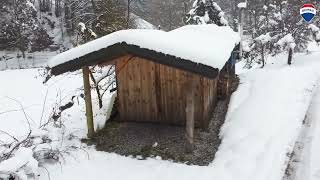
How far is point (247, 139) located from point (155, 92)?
303 cm

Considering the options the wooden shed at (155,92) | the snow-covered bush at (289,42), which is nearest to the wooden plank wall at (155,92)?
the wooden shed at (155,92)

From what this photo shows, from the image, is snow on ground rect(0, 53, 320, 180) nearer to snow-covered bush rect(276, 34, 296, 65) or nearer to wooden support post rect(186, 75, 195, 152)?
wooden support post rect(186, 75, 195, 152)

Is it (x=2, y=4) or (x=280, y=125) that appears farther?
(x=2, y=4)

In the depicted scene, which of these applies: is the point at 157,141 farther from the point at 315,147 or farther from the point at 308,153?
the point at 315,147

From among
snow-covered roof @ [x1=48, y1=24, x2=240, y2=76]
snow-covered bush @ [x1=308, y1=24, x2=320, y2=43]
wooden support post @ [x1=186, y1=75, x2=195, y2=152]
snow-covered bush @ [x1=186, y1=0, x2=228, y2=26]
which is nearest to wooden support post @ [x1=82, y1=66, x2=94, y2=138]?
snow-covered roof @ [x1=48, y1=24, x2=240, y2=76]

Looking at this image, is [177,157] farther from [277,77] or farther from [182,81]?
[277,77]

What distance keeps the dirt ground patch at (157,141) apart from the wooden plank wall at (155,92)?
0.31 meters

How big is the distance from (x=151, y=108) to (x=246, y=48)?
1299 centimetres

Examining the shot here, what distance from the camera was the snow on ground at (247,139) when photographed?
30.0 ft

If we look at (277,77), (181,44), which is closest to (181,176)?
(181,44)

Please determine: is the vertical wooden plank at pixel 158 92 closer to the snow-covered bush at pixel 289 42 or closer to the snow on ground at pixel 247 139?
the snow on ground at pixel 247 139

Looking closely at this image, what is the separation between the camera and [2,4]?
43.5m

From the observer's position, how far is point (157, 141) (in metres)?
10.8

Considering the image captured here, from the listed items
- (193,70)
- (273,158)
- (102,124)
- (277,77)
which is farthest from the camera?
(277,77)
